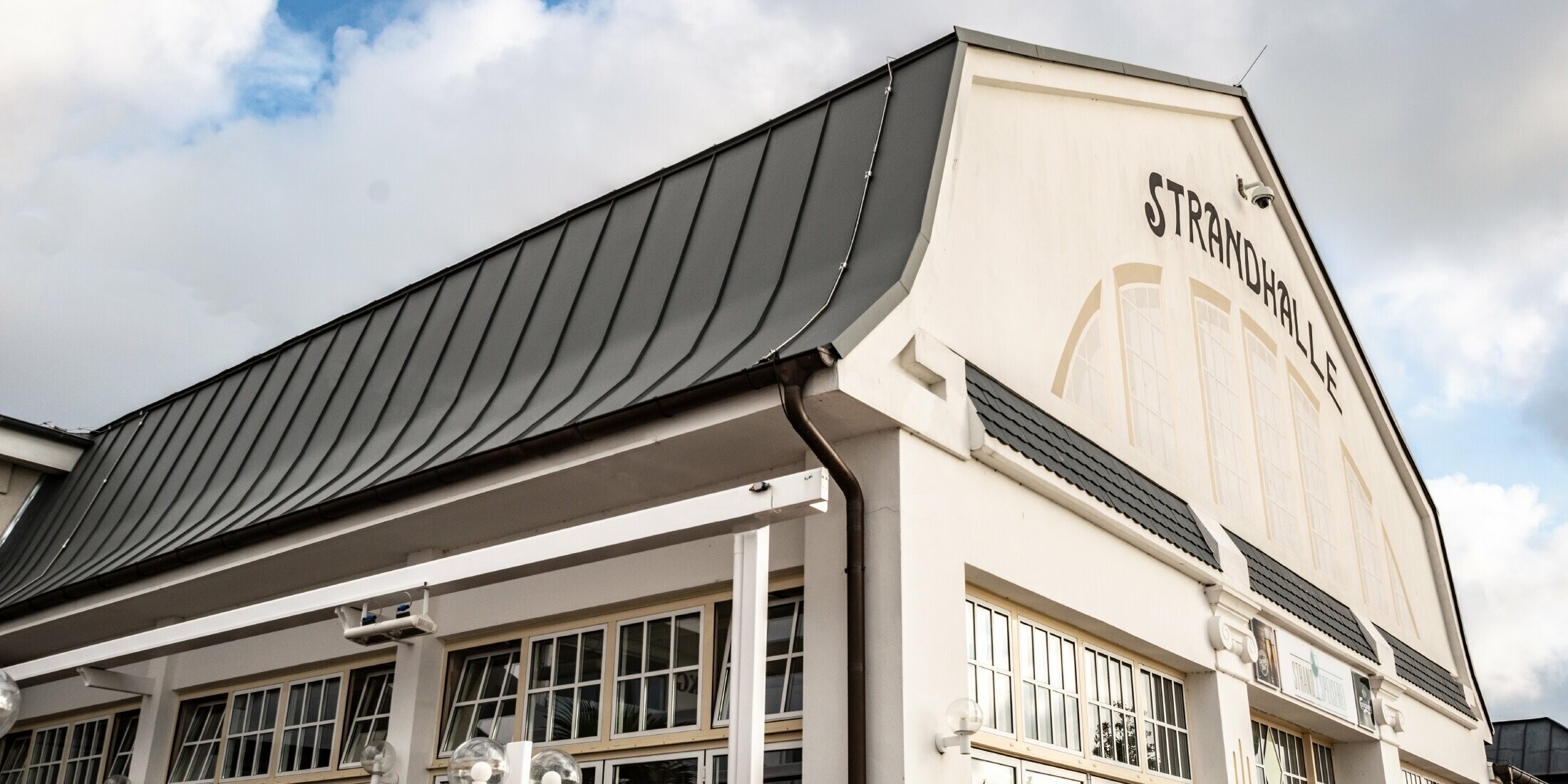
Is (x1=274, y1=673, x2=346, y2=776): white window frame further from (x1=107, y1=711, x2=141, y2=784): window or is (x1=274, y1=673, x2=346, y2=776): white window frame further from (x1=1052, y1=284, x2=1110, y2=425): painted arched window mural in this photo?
(x1=1052, y1=284, x2=1110, y2=425): painted arched window mural

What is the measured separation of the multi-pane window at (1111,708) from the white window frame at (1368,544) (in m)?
6.88

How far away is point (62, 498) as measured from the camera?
15.6 m

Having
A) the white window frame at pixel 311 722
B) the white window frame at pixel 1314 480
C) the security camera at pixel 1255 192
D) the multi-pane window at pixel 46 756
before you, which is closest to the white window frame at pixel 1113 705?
the white window frame at pixel 1314 480

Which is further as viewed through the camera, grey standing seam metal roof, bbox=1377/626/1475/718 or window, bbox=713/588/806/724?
grey standing seam metal roof, bbox=1377/626/1475/718

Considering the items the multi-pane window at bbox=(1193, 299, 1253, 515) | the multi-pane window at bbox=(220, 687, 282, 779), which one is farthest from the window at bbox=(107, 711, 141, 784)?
the multi-pane window at bbox=(1193, 299, 1253, 515)

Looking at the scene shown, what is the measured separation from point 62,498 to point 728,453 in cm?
1097

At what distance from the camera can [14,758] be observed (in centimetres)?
1396

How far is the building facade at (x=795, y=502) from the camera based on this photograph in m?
7.75

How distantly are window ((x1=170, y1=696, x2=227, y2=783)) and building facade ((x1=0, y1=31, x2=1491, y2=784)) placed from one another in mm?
44

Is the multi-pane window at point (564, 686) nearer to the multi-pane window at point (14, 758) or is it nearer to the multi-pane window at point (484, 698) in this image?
the multi-pane window at point (484, 698)

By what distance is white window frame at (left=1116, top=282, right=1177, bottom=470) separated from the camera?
37.0 feet

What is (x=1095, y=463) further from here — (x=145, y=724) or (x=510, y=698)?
(x=145, y=724)

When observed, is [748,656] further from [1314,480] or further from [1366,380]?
[1366,380]

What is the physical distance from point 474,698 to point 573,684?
1.07m
